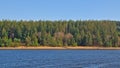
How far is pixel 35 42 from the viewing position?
19950 centimetres

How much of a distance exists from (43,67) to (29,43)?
401 feet

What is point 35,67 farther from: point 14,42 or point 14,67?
point 14,42

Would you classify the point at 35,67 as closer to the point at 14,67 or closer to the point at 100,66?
the point at 14,67

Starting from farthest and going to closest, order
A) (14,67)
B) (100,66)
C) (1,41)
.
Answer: (1,41), (100,66), (14,67)

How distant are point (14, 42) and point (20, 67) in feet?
402

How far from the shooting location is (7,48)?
650 feet

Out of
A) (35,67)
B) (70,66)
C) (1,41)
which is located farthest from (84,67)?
(1,41)

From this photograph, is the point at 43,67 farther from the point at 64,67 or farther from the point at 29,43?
the point at 29,43

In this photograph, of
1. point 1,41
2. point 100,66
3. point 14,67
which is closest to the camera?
point 14,67

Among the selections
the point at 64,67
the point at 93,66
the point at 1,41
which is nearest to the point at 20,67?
the point at 64,67

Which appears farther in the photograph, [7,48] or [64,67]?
[7,48]

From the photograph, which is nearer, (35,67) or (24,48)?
(35,67)

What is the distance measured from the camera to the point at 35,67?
254 feet

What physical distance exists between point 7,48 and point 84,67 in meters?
123
